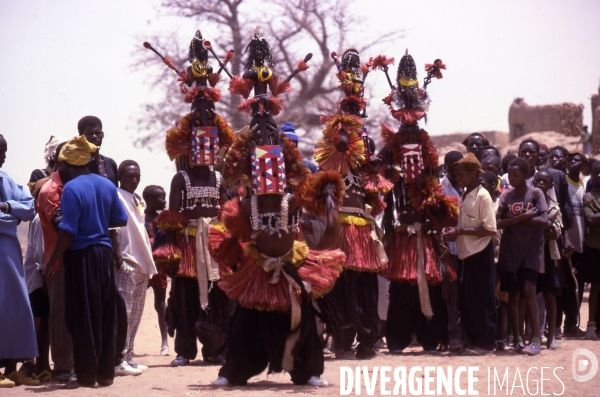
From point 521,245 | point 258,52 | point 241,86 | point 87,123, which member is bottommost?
point 521,245

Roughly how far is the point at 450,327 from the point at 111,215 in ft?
13.2

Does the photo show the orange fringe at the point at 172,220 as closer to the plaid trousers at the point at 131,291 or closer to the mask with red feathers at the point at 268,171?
the plaid trousers at the point at 131,291

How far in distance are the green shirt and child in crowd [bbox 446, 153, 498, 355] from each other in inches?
91.3

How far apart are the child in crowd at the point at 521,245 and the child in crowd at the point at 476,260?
20 cm

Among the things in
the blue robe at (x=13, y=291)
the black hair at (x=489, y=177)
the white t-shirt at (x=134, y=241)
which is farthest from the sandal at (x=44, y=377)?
the black hair at (x=489, y=177)

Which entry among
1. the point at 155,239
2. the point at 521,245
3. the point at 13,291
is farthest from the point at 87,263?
the point at 521,245

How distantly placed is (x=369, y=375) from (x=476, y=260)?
7.12ft

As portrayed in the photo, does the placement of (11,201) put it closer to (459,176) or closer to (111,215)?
(111,215)

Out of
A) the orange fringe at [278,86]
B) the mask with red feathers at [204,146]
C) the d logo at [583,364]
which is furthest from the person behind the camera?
the mask with red feathers at [204,146]

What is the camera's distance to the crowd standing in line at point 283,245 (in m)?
7.77

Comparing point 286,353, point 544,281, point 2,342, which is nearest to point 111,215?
point 2,342

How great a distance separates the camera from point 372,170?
10039 mm

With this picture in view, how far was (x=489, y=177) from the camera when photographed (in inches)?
408

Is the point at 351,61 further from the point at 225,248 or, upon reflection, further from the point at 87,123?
the point at 225,248
